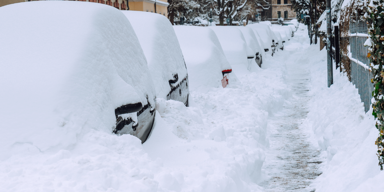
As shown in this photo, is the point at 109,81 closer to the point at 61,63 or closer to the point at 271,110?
the point at 61,63

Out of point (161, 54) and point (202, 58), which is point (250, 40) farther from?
point (161, 54)

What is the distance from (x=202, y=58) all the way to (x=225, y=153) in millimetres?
3949

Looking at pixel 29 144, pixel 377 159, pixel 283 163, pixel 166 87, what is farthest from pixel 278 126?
pixel 29 144

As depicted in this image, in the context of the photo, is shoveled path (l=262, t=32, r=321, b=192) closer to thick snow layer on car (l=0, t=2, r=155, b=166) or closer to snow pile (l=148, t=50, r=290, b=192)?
snow pile (l=148, t=50, r=290, b=192)

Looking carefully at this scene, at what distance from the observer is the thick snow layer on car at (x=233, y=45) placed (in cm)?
1248

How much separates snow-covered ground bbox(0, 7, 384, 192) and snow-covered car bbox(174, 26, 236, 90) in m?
0.23

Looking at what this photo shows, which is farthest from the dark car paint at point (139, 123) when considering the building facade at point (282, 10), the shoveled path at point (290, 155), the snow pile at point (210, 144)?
the building facade at point (282, 10)

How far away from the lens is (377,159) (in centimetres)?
442

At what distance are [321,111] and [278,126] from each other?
0.96 meters

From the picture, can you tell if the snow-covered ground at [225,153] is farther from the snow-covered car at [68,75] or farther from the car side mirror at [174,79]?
the car side mirror at [174,79]

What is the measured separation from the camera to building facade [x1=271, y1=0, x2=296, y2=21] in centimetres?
10569

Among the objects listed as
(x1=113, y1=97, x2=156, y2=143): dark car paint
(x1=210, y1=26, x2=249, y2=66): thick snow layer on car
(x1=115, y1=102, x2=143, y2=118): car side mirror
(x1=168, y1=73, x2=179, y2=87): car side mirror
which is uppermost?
(x1=210, y1=26, x2=249, y2=66): thick snow layer on car

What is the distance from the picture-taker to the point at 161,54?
6.01 m

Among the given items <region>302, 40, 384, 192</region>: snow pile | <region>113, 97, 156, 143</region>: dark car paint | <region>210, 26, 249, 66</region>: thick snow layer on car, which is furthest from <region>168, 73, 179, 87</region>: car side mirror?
<region>210, 26, 249, 66</region>: thick snow layer on car
